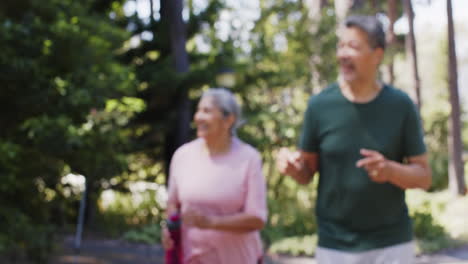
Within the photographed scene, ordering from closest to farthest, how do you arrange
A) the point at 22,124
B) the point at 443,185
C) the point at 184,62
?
the point at 22,124, the point at 184,62, the point at 443,185

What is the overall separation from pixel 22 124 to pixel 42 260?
67.2 inches

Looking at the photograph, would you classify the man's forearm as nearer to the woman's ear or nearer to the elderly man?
the elderly man

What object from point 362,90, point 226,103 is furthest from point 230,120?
point 362,90

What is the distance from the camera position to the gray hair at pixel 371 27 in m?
2.53

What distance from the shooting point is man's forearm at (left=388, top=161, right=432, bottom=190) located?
2311 millimetres

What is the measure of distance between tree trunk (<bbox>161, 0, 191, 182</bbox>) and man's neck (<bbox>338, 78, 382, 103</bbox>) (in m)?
9.14

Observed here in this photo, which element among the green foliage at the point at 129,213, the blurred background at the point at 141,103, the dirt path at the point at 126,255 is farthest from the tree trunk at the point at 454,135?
the green foliage at the point at 129,213

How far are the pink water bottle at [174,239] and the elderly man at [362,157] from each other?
0.71m

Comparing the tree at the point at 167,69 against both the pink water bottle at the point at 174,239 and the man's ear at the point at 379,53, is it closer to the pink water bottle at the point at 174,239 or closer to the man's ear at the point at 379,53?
the pink water bottle at the point at 174,239

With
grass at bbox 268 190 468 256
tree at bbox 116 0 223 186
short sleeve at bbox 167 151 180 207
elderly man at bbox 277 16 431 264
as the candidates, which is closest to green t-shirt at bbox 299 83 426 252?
elderly man at bbox 277 16 431 264

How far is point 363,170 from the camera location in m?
2.45

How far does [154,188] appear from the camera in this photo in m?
13.0

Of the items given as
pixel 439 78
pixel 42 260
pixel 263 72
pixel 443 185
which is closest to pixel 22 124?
pixel 42 260

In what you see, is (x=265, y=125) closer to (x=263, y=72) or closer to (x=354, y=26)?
(x=263, y=72)
